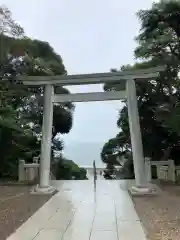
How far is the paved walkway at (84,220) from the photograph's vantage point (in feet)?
17.4

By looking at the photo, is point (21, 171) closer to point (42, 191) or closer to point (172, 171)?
point (42, 191)

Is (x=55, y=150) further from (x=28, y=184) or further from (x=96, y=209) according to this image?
(x=96, y=209)

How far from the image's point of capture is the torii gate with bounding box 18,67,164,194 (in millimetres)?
10203

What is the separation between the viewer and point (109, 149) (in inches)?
762

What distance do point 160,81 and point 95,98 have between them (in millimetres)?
3501

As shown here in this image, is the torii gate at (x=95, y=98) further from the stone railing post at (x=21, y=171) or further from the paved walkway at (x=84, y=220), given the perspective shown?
the stone railing post at (x=21, y=171)

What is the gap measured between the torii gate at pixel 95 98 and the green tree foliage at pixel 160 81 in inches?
58.1

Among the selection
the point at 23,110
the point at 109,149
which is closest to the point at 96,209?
the point at 23,110

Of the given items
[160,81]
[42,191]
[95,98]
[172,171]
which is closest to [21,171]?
[42,191]

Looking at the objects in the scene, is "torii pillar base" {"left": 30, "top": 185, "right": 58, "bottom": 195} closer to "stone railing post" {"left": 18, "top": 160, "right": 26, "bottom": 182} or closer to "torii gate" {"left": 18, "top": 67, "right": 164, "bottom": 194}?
"torii gate" {"left": 18, "top": 67, "right": 164, "bottom": 194}

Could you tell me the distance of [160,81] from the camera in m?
13.5

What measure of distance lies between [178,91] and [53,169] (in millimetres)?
6772

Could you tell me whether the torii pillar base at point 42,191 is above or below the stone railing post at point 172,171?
below

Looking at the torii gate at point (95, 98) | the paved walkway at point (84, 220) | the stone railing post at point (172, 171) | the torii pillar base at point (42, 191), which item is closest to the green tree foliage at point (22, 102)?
the torii gate at point (95, 98)
